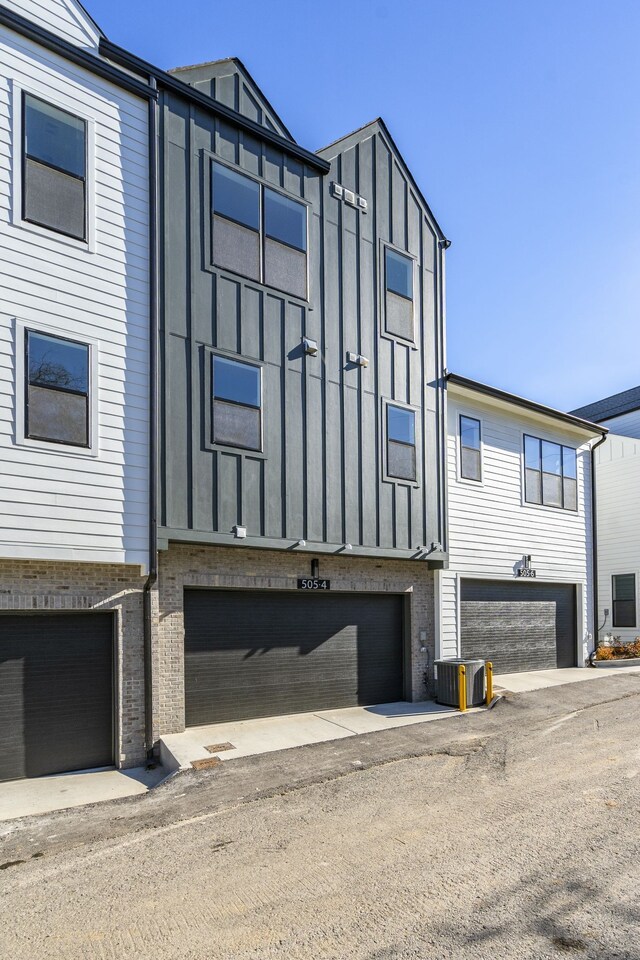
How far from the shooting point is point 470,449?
1518 centimetres

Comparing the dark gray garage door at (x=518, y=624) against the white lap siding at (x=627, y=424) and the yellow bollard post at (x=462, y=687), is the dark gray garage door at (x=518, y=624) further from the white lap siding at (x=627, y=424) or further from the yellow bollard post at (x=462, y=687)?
the white lap siding at (x=627, y=424)

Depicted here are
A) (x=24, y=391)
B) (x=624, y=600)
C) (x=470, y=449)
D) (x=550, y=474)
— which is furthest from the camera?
(x=624, y=600)

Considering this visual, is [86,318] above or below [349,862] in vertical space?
above

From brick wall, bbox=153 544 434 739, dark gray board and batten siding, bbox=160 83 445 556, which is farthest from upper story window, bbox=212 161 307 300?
brick wall, bbox=153 544 434 739

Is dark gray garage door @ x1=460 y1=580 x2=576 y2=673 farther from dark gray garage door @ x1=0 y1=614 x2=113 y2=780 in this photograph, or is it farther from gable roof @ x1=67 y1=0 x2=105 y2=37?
gable roof @ x1=67 y1=0 x2=105 y2=37

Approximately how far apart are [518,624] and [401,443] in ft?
20.6

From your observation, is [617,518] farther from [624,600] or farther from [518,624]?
[518,624]

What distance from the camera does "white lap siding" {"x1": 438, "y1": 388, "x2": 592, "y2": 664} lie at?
14453 millimetres

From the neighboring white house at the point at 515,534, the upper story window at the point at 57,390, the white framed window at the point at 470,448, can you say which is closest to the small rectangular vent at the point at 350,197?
the neighboring white house at the point at 515,534

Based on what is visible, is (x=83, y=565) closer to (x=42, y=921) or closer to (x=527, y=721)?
(x=42, y=921)

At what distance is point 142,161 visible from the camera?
10.0 metres

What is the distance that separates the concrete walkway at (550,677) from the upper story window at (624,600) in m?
4.13

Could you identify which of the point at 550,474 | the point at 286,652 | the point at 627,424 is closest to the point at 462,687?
the point at 286,652

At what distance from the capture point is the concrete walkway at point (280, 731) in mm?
9133
